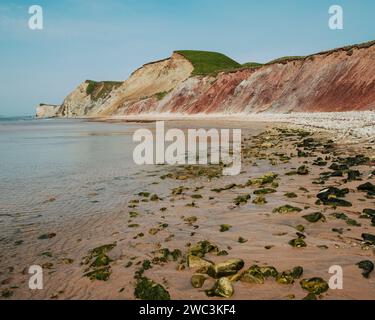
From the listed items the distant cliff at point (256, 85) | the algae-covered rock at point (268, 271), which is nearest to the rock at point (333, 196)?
the algae-covered rock at point (268, 271)

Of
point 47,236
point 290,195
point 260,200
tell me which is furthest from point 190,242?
point 290,195

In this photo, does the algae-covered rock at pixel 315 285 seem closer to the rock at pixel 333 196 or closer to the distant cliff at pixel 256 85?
the rock at pixel 333 196

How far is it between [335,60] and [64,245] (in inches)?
2167

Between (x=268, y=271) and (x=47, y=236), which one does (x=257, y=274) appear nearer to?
(x=268, y=271)

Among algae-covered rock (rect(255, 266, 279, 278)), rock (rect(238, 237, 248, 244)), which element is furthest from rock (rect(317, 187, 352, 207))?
algae-covered rock (rect(255, 266, 279, 278))

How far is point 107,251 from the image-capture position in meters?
6.34

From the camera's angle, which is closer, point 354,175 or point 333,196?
point 333,196

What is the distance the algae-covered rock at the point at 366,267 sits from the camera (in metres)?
4.83

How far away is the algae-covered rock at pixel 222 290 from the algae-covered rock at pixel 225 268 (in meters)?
0.33

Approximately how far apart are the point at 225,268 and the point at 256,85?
61765 millimetres

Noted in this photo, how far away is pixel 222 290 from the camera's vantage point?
4.62 meters
